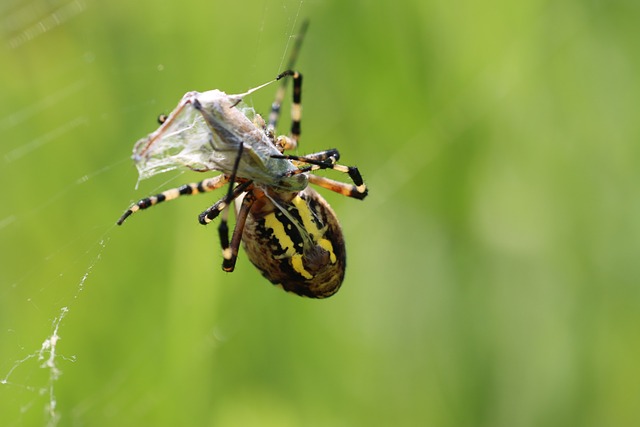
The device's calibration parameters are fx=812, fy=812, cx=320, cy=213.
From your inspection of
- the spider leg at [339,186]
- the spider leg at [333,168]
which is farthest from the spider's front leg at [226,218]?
the spider leg at [339,186]

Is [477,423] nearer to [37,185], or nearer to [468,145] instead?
[468,145]

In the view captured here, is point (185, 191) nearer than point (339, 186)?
Yes

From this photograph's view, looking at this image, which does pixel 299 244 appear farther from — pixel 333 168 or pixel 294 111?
pixel 294 111

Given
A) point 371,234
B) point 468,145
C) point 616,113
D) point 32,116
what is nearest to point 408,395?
point 371,234

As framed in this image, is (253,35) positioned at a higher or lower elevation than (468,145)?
higher

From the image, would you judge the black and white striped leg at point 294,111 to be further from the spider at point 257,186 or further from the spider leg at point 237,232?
the spider leg at point 237,232

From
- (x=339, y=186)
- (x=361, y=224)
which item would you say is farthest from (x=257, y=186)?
(x=361, y=224)

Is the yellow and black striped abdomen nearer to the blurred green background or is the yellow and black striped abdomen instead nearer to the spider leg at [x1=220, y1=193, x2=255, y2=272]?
the spider leg at [x1=220, y1=193, x2=255, y2=272]
